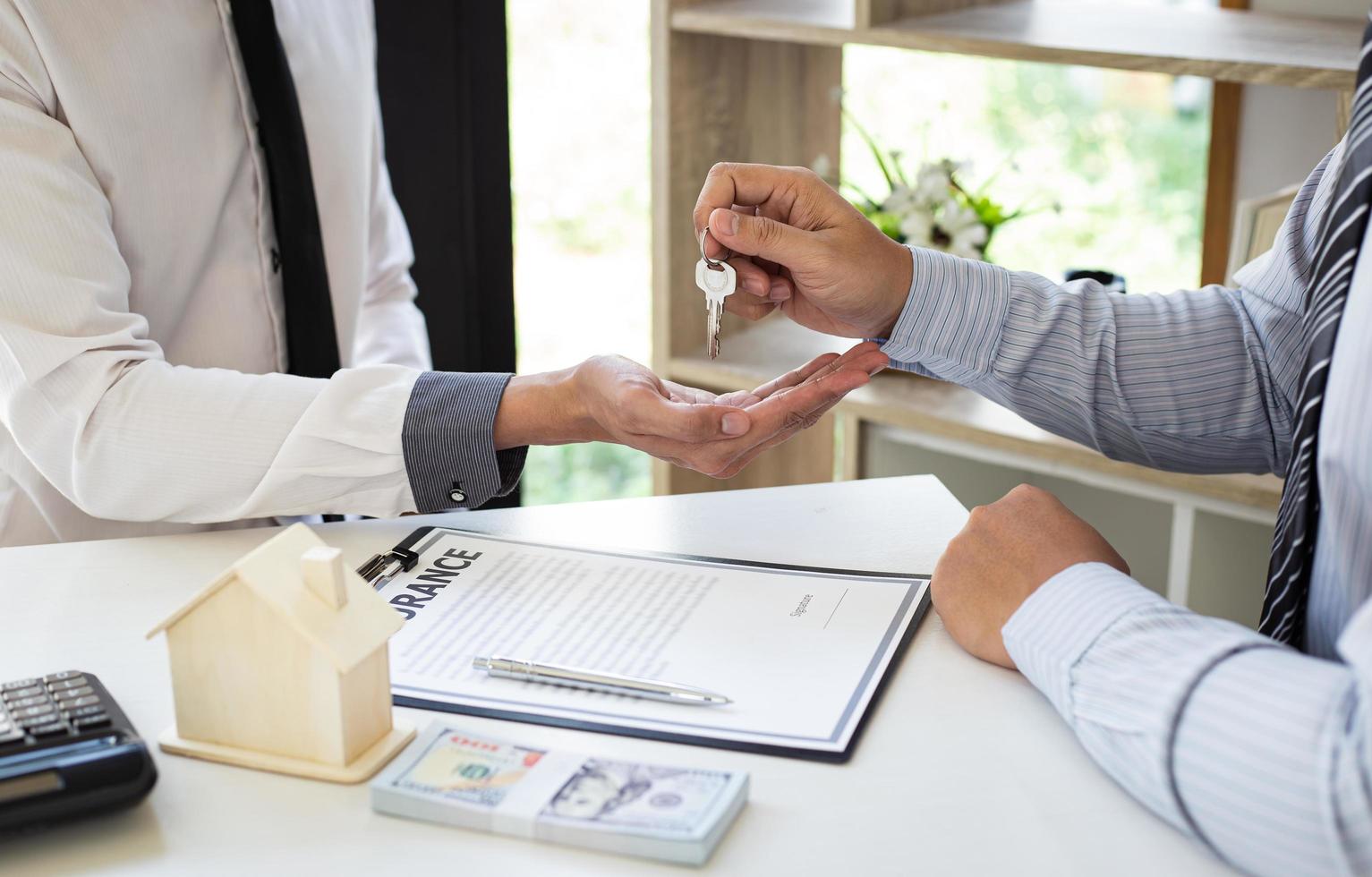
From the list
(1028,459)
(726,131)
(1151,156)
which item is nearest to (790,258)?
(1028,459)

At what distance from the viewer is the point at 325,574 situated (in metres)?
0.71

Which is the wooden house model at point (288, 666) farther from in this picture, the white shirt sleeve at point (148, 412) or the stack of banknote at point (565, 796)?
the white shirt sleeve at point (148, 412)

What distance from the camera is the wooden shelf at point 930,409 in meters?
1.62

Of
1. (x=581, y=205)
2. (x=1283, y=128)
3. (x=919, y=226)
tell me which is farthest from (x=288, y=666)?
(x=581, y=205)

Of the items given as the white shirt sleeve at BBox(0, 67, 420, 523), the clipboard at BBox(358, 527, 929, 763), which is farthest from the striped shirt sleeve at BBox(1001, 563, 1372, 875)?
the white shirt sleeve at BBox(0, 67, 420, 523)

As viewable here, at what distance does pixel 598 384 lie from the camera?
1061 mm

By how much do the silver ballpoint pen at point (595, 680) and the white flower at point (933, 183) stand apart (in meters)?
1.29

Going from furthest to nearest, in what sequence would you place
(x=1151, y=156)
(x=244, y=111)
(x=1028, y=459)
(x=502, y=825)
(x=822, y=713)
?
(x=1151, y=156), (x=1028, y=459), (x=244, y=111), (x=822, y=713), (x=502, y=825)

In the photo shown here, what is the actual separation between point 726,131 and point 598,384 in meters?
1.11

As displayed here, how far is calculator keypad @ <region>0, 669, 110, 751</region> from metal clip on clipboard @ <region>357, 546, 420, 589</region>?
9.4 inches

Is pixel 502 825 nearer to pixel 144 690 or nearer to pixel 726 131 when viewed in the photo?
pixel 144 690

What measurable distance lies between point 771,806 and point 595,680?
16 centimetres

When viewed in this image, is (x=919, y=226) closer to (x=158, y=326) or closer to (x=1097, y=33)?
(x=1097, y=33)
